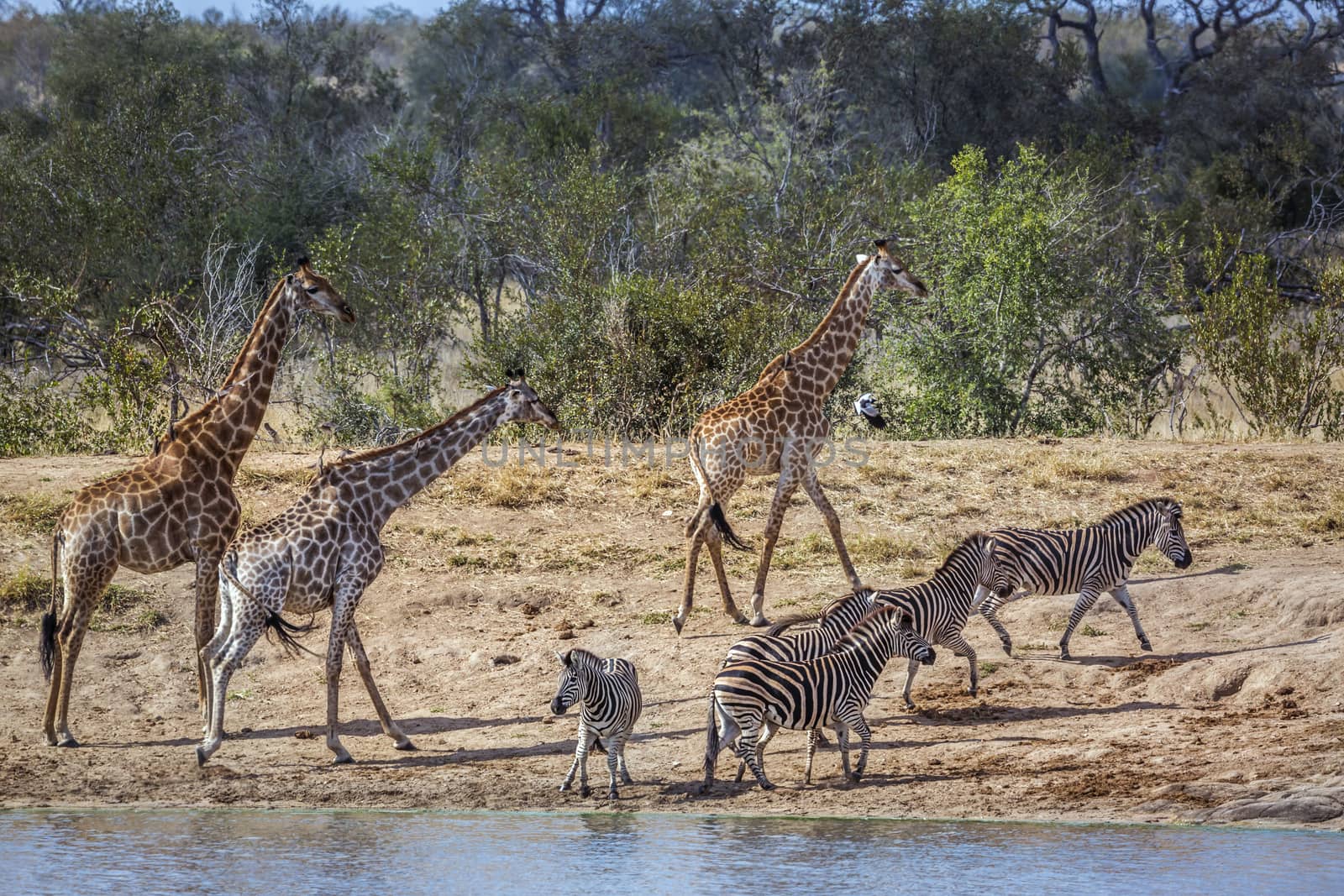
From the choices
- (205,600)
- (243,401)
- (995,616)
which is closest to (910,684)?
(995,616)

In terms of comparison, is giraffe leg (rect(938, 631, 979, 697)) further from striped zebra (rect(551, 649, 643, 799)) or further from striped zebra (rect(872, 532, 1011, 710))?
striped zebra (rect(551, 649, 643, 799))

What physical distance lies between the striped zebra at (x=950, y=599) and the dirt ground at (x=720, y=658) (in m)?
0.29

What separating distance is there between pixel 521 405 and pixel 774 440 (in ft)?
7.75

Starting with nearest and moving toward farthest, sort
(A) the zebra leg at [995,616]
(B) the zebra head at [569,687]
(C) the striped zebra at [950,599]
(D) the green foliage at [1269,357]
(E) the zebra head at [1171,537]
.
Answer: (B) the zebra head at [569,687] < (C) the striped zebra at [950,599] < (A) the zebra leg at [995,616] < (E) the zebra head at [1171,537] < (D) the green foliage at [1269,357]

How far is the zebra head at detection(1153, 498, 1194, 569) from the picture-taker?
10148mm

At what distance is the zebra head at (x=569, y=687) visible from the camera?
24.3ft

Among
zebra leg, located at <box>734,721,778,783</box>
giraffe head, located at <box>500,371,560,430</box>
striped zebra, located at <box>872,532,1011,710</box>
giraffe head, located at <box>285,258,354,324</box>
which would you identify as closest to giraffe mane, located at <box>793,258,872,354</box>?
striped zebra, located at <box>872,532,1011,710</box>

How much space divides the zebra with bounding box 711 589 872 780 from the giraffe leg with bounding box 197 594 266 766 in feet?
8.56

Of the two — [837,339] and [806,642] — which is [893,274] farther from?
[806,642]

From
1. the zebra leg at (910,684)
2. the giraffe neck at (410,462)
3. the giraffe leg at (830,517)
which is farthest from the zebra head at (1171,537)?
the giraffe neck at (410,462)

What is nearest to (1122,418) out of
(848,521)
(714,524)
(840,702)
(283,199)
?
(848,521)

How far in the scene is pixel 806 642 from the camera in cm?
846

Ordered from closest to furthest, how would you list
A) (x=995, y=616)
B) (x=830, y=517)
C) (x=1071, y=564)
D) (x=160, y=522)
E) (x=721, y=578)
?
(x=160, y=522) → (x=995, y=616) → (x=1071, y=564) → (x=721, y=578) → (x=830, y=517)

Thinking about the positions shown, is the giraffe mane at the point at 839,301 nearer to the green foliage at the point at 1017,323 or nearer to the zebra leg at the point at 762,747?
the zebra leg at the point at 762,747
